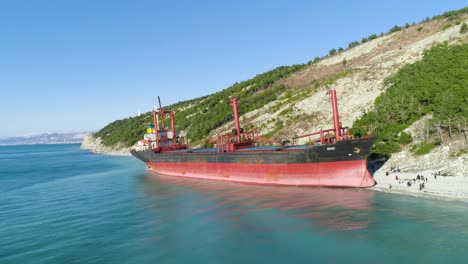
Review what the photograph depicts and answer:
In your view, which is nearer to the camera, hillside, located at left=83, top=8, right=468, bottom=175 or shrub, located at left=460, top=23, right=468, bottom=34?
hillside, located at left=83, top=8, right=468, bottom=175

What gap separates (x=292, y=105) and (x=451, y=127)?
124 feet

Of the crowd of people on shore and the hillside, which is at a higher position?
the hillside

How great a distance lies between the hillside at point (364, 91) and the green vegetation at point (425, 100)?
0.12 metres

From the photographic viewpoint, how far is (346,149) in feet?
99.1

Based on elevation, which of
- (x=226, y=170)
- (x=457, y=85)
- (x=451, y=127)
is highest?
(x=457, y=85)

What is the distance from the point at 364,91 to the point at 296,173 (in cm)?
3662

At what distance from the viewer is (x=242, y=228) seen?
71.9 ft

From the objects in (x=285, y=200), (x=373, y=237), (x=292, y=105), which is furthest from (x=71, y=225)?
(x=292, y=105)

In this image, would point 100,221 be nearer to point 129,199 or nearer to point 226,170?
point 129,199

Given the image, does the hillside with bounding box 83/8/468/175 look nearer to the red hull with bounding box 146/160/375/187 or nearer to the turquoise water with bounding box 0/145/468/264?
the red hull with bounding box 146/160/375/187

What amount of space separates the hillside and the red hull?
7724mm

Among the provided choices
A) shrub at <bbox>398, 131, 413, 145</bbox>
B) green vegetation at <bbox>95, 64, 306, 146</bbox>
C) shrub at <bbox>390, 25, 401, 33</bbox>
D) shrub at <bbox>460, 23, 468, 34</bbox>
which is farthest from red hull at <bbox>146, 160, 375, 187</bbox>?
shrub at <bbox>390, 25, 401, 33</bbox>

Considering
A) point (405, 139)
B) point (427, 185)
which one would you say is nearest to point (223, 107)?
point (405, 139)

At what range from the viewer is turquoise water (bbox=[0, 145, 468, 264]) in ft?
58.3
